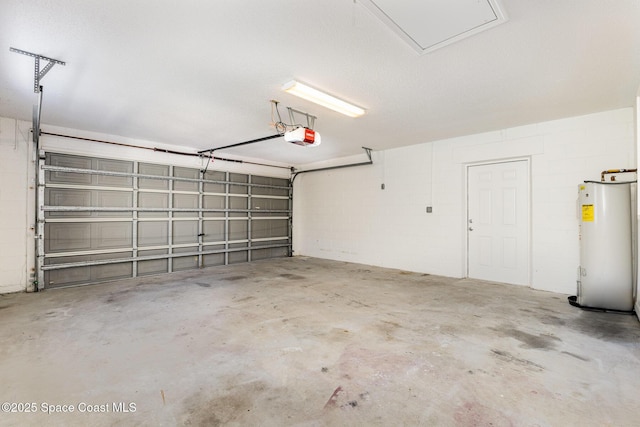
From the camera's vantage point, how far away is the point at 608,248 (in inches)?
135

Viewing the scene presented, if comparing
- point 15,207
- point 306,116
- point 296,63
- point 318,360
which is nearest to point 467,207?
point 306,116

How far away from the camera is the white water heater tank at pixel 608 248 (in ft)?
11.0

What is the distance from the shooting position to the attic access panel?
1.88 metres

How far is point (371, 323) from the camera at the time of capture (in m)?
3.03

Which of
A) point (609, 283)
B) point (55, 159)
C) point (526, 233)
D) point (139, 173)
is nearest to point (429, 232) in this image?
point (526, 233)

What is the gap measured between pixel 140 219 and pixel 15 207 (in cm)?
160

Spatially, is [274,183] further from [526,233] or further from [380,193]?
[526,233]

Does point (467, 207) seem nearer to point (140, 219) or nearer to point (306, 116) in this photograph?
point (306, 116)

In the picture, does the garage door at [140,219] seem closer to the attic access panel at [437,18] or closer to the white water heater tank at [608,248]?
the attic access panel at [437,18]

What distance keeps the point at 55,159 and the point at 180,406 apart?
4780 millimetres

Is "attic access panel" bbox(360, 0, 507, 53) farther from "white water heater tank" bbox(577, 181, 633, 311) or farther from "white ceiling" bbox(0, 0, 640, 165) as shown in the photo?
"white water heater tank" bbox(577, 181, 633, 311)

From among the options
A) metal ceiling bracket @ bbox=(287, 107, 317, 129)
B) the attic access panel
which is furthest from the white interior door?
the attic access panel

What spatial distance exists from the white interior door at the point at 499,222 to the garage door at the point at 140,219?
15.3ft

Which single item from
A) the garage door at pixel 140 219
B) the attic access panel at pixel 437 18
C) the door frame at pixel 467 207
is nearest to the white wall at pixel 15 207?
the garage door at pixel 140 219
